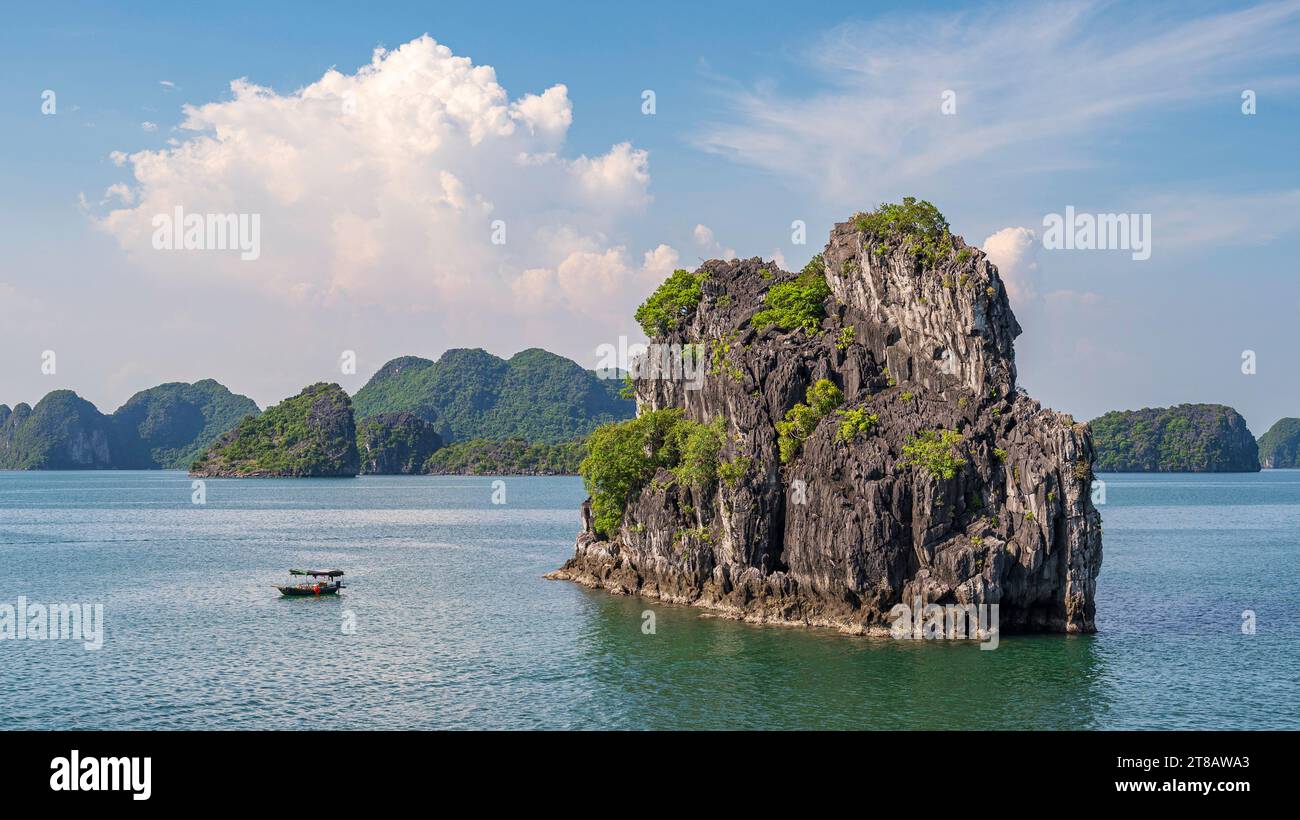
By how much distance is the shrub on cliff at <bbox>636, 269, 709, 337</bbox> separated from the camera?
74500 mm

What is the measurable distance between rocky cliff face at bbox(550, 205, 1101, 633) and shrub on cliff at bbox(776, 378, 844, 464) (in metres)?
0.28

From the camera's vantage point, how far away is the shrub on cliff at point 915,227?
186 feet

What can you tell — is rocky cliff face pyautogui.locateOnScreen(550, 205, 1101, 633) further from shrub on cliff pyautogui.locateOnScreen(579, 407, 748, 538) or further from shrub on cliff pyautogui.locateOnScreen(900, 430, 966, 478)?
shrub on cliff pyautogui.locateOnScreen(579, 407, 748, 538)

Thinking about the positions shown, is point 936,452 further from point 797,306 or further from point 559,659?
point 559,659

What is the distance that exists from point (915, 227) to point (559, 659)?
1291 inches

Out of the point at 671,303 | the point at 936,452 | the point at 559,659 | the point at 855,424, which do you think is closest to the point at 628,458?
the point at 671,303

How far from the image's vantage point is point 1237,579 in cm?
7431

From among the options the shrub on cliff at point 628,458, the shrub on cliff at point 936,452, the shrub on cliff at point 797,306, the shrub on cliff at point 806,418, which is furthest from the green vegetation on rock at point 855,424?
the shrub on cliff at point 628,458

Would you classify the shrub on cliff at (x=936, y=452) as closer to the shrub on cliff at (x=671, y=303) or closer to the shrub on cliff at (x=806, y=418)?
the shrub on cliff at (x=806, y=418)

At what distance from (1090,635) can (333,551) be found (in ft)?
229

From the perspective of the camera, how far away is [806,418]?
58.4 m

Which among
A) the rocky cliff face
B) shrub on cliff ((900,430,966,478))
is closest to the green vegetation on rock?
the rocky cliff face

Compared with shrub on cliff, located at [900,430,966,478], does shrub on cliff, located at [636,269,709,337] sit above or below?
above

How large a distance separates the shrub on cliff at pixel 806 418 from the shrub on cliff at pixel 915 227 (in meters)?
9.36
